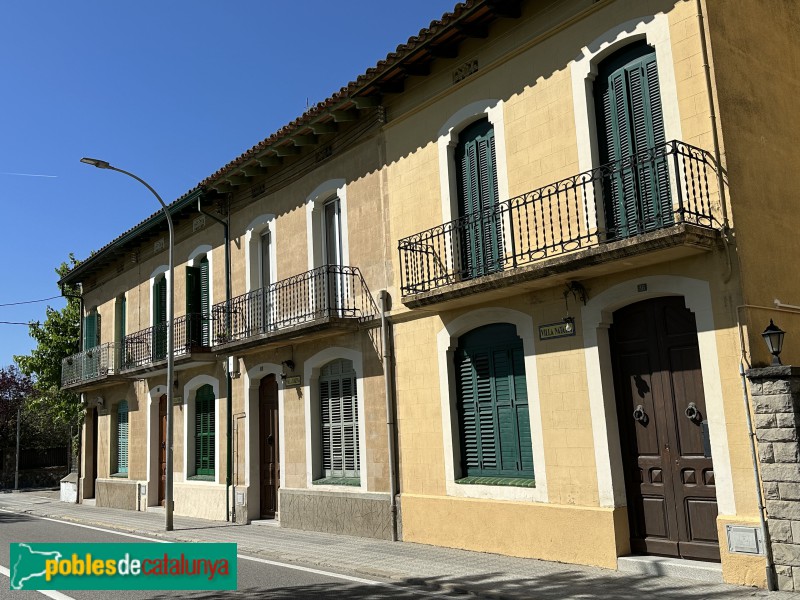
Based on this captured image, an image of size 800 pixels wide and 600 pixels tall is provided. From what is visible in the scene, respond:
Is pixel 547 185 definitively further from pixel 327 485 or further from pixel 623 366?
pixel 327 485

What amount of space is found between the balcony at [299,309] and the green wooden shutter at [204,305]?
3.65 feet

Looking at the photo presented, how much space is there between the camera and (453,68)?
39.2ft

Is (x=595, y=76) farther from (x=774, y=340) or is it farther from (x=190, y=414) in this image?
(x=190, y=414)

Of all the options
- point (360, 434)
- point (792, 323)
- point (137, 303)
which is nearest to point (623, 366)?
point (792, 323)

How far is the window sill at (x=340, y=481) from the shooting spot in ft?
43.9

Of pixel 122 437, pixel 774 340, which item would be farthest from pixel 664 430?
pixel 122 437

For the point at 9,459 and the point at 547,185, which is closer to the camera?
the point at 547,185

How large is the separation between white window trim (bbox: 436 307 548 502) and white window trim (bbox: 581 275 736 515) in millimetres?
916

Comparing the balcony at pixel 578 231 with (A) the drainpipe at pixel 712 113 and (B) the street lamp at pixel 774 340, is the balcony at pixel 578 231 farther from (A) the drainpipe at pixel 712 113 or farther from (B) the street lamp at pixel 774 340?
(B) the street lamp at pixel 774 340

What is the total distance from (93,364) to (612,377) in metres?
18.8

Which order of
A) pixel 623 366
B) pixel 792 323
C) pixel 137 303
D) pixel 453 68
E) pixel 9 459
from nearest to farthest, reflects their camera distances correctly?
pixel 792 323 → pixel 623 366 → pixel 453 68 → pixel 137 303 → pixel 9 459

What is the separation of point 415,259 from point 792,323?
5617mm

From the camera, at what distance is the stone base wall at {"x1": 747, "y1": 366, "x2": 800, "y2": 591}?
24.4ft

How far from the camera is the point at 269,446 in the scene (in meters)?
16.2
